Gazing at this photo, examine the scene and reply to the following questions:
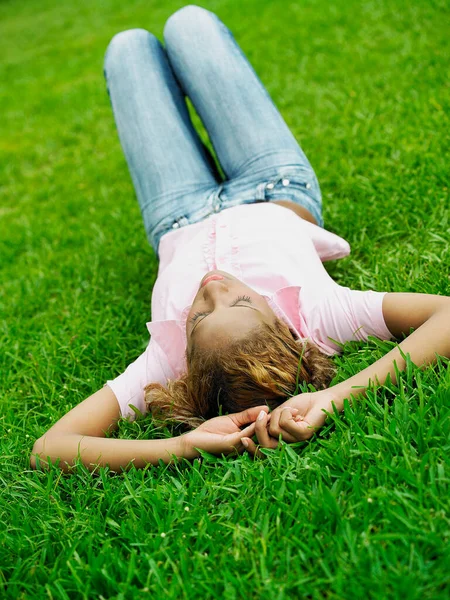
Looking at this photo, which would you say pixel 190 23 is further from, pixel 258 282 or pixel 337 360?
pixel 337 360

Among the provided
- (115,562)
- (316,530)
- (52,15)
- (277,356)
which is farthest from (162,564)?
(52,15)

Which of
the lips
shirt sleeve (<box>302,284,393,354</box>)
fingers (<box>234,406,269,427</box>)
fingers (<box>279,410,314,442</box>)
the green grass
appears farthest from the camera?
the lips

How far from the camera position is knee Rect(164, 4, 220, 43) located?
3.53 meters

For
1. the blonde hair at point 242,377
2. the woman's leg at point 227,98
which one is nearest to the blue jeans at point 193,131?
the woman's leg at point 227,98

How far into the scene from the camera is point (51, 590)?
5.71 ft

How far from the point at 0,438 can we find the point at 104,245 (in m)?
1.94

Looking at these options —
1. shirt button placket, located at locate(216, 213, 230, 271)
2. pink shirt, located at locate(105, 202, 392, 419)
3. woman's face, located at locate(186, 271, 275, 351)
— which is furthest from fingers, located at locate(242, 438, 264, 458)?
shirt button placket, located at locate(216, 213, 230, 271)

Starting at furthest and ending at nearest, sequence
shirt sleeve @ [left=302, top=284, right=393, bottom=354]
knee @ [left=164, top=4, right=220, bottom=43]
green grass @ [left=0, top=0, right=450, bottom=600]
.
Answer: knee @ [left=164, top=4, right=220, bottom=43], shirt sleeve @ [left=302, top=284, right=393, bottom=354], green grass @ [left=0, top=0, right=450, bottom=600]

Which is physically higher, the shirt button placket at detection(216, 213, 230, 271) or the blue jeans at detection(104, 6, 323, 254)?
the blue jeans at detection(104, 6, 323, 254)

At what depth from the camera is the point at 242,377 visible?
2.18 m

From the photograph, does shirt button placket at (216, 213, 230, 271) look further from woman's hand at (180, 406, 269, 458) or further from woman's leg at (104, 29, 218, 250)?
woman's hand at (180, 406, 269, 458)

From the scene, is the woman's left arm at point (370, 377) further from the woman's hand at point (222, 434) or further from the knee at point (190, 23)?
the knee at point (190, 23)

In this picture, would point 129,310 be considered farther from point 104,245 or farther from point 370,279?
point 370,279

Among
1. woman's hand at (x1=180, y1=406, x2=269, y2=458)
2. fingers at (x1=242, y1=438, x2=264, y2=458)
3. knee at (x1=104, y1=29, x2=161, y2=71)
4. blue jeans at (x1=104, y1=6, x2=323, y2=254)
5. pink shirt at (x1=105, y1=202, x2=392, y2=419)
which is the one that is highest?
knee at (x1=104, y1=29, x2=161, y2=71)
